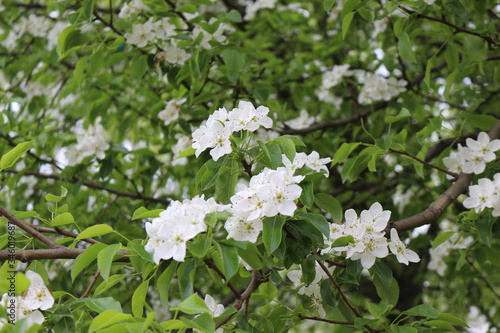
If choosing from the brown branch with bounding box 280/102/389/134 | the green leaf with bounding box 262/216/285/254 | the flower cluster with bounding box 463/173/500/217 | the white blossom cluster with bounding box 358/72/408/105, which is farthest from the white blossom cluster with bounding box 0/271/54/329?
the white blossom cluster with bounding box 358/72/408/105

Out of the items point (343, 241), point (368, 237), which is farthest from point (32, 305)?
point (368, 237)

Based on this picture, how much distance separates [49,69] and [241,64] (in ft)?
6.41

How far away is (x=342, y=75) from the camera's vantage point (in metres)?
3.82

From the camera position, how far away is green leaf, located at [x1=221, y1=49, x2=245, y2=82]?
113 inches

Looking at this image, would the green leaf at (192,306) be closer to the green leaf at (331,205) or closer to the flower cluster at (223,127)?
the flower cluster at (223,127)

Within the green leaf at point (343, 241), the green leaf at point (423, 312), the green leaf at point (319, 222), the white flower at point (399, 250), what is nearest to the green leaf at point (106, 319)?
the green leaf at point (319, 222)

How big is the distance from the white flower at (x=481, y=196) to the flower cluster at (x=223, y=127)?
828mm

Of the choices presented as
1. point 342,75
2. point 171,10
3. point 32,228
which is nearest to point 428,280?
point 342,75

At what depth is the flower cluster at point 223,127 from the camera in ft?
5.65

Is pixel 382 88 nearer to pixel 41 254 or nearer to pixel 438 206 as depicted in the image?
pixel 438 206

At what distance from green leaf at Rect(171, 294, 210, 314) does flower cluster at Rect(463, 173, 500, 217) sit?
3.79 ft

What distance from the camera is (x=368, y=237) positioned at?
1844 mm

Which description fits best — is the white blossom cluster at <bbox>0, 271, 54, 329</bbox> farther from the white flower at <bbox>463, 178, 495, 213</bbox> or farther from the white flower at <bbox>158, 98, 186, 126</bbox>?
the white flower at <bbox>158, 98, 186, 126</bbox>

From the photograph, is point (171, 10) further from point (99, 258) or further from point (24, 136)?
point (99, 258)
